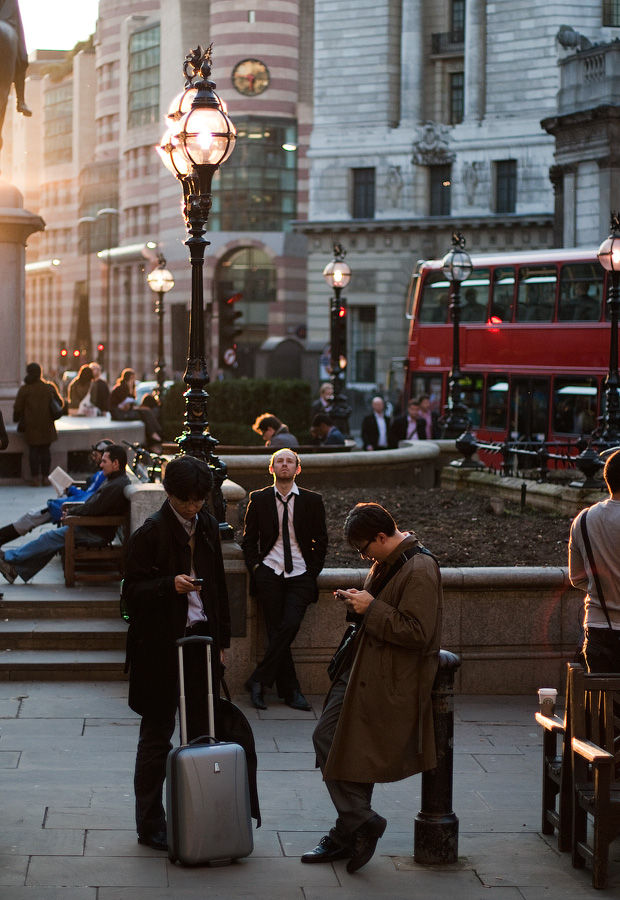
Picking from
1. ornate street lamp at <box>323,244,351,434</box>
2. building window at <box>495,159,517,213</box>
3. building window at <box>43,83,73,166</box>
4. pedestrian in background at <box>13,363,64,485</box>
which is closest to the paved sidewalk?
pedestrian in background at <box>13,363,64,485</box>

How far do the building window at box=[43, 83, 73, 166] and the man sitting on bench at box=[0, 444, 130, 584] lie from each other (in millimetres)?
99558

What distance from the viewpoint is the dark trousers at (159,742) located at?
6121 mm

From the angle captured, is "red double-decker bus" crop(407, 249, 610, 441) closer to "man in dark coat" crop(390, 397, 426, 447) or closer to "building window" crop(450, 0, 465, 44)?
"man in dark coat" crop(390, 397, 426, 447)

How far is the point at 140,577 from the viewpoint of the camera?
611cm

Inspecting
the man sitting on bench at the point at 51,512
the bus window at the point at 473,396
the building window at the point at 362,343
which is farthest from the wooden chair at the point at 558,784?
the building window at the point at 362,343

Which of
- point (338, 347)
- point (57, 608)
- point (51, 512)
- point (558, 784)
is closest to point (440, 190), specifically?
point (338, 347)

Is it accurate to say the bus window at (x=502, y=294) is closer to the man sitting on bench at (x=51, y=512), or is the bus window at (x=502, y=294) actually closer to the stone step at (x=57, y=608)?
the man sitting on bench at (x=51, y=512)

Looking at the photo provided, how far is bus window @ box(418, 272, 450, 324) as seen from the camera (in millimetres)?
29500

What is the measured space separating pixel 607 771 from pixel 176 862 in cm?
194

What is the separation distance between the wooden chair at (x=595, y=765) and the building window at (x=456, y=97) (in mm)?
51164

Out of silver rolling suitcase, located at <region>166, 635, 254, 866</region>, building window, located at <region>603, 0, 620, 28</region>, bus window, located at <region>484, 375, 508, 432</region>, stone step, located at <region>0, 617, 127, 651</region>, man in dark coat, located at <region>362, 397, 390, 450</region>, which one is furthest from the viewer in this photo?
building window, located at <region>603, 0, 620, 28</region>

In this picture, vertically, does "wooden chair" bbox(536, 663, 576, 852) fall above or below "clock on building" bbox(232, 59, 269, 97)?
below

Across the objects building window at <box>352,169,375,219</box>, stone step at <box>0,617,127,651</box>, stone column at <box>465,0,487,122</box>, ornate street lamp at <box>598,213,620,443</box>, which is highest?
stone column at <box>465,0,487,122</box>

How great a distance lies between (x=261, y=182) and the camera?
67375mm
